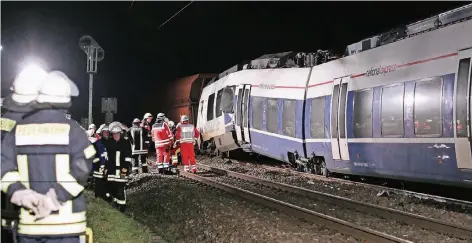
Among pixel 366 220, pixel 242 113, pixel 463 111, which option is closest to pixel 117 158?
pixel 366 220

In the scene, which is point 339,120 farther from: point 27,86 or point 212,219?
point 27,86

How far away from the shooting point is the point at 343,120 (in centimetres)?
1219

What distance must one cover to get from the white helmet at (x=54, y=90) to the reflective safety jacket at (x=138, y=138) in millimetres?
12620

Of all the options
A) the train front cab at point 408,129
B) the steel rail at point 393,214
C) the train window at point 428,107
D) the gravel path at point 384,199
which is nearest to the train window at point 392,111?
the train front cab at point 408,129

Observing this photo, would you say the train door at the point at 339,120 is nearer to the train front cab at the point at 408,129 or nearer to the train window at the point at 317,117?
the train front cab at the point at 408,129

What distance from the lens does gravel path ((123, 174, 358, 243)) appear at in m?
7.75

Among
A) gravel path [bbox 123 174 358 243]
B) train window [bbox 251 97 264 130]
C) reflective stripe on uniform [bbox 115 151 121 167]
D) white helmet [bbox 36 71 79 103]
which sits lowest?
gravel path [bbox 123 174 358 243]

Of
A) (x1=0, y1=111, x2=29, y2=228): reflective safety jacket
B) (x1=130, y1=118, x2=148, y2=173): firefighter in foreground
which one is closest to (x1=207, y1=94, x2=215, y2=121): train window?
(x1=130, y1=118, x2=148, y2=173): firefighter in foreground

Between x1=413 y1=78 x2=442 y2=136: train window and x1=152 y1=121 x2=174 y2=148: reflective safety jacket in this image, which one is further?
x1=152 y1=121 x2=174 y2=148: reflective safety jacket

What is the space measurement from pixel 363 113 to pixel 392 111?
41.6 inches

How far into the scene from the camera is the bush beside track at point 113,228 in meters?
6.93

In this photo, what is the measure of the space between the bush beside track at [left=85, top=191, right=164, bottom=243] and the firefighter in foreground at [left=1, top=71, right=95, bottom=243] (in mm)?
3426

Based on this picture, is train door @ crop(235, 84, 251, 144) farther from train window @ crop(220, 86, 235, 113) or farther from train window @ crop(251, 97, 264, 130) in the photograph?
train window @ crop(220, 86, 235, 113)

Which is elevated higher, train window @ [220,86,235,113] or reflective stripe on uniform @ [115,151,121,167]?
train window @ [220,86,235,113]
